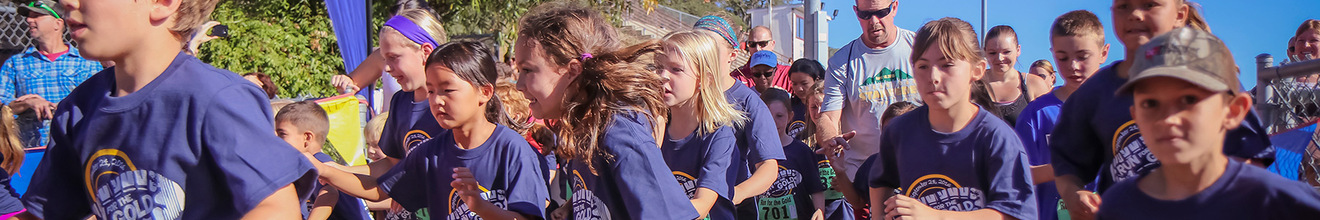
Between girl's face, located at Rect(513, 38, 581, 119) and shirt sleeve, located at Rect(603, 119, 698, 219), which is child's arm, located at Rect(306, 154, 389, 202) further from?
shirt sleeve, located at Rect(603, 119, 698, 219)

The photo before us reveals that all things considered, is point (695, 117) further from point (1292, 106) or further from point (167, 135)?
point (1292, 106)

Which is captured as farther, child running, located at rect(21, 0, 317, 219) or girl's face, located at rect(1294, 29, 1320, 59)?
girl's face, located at rect(1294, 29, 1320, 59)

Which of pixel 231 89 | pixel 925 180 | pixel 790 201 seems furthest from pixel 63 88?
pixel 925 180

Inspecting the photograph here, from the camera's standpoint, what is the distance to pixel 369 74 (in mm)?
6430

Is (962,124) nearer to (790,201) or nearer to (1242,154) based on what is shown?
(1242,154)

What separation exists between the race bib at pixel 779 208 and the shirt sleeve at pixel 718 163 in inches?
52.0

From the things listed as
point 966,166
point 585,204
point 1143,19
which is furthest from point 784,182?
point 1143,19

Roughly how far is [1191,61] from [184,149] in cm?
210

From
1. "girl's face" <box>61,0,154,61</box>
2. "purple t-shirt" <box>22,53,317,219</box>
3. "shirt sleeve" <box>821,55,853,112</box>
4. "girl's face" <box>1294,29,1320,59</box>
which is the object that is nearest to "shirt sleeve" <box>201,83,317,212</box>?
"purple t-shirt" <box>22,53,317,219</box>

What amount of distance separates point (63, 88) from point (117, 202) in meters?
5.55

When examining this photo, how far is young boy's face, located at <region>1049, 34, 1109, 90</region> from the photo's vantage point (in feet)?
13.0

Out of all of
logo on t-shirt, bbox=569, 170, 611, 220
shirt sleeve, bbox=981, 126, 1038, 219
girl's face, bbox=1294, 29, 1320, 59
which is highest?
shirt sleeve, bbox=981, 126, 1038, 219

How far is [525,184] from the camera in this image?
11.6 ft

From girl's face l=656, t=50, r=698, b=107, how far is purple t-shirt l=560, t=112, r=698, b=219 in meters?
0.71
